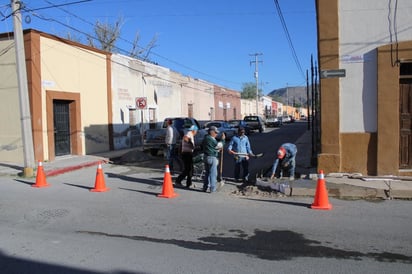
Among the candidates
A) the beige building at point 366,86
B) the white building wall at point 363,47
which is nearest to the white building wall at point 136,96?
the beige building at point 366,86

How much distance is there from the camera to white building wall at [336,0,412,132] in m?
10.1

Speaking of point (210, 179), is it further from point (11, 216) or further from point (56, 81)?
point (56, 81)

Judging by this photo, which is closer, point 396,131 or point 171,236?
point 171,236

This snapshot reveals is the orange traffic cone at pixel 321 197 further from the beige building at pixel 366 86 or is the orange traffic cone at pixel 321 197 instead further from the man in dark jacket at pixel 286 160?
the beige building at pixel 366 86

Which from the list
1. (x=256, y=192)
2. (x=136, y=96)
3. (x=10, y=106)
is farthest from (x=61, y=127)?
(x=256, y=192)

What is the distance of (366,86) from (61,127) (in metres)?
13.1

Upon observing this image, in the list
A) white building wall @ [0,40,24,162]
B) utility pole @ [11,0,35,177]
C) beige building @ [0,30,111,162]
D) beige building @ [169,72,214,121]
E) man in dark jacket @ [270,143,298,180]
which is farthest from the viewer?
beige building @ [169,72,214,121]

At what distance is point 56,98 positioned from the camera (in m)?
17.3

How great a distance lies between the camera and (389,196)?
8781 millimetres

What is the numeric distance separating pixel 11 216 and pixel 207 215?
3.68m

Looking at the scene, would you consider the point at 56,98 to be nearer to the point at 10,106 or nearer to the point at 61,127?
the point at 61,127

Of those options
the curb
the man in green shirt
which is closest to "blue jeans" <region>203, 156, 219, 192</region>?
the man in green shirt

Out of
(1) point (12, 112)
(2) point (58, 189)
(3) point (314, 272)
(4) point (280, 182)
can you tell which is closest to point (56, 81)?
(1) point (12, 112)

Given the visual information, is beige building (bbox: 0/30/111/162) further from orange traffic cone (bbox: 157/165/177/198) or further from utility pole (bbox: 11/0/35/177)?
orange traffic cone (bbox: 157/165/177/198)
